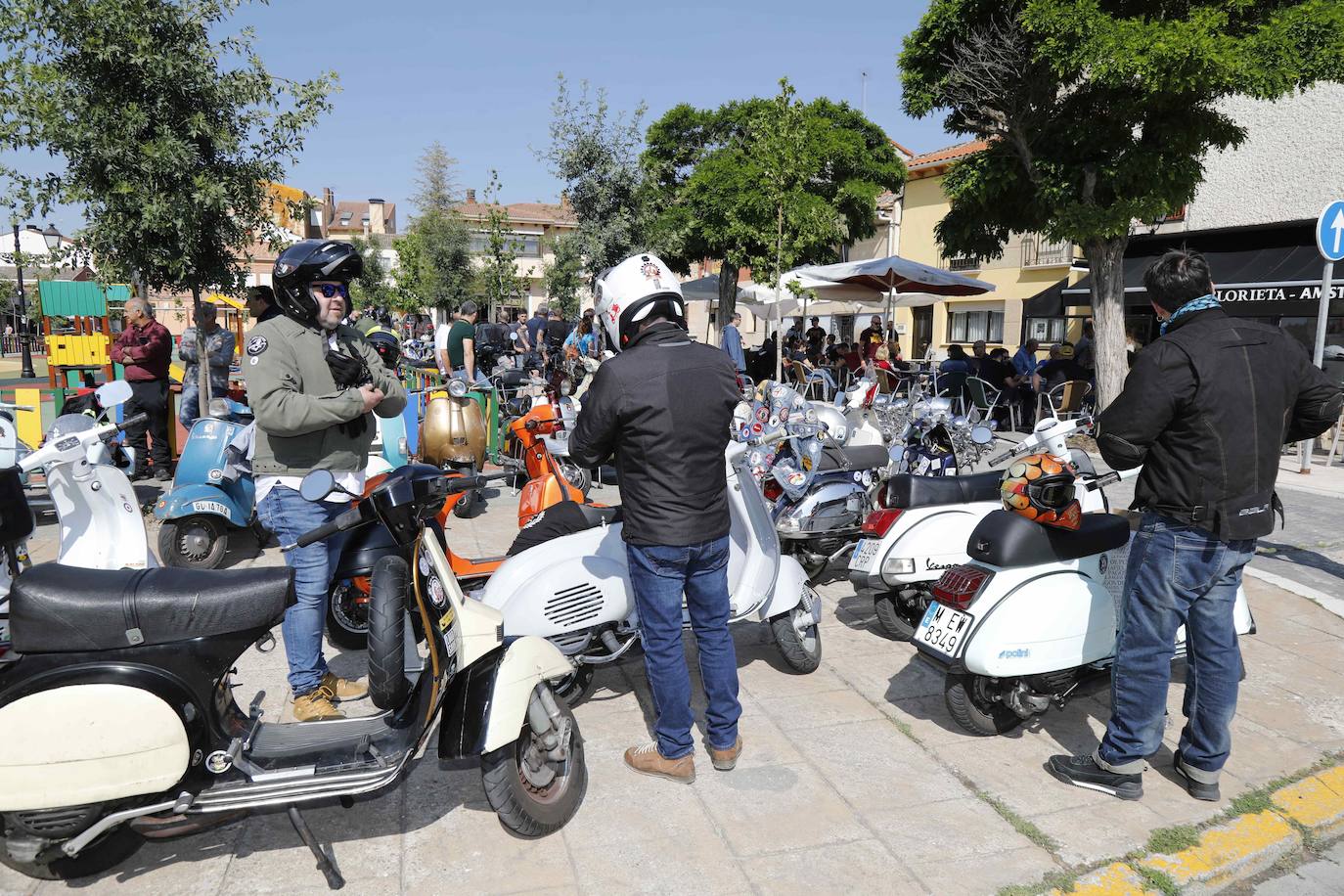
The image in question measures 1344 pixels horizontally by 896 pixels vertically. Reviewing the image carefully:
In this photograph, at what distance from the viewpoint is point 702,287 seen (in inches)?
858

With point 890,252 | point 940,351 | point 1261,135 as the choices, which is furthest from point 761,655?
point 890,252

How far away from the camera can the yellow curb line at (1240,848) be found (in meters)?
2.69

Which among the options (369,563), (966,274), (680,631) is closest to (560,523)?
(369,563)

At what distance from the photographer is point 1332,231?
6938 millimetres

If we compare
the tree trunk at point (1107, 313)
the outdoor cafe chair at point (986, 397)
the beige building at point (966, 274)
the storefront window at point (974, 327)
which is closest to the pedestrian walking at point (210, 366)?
the outdoor cafe chair at point (986, 397)

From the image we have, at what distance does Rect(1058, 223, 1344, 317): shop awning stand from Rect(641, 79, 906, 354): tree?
211 inches

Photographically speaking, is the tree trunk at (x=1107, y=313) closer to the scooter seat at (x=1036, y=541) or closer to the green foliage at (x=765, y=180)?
the green foliage at (x=765, y=180)

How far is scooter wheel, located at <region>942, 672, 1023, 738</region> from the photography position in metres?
3.53

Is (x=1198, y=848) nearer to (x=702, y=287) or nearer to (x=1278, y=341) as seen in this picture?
(x=1278, y=341)

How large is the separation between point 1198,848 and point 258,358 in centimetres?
359

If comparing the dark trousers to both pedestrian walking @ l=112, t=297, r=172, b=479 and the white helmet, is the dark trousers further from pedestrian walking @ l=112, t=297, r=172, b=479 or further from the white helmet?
the white helmet

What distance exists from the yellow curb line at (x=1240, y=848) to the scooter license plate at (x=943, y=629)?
2.92 ft

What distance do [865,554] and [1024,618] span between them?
1258 millimetres

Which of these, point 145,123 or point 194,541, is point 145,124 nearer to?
point 145,123
